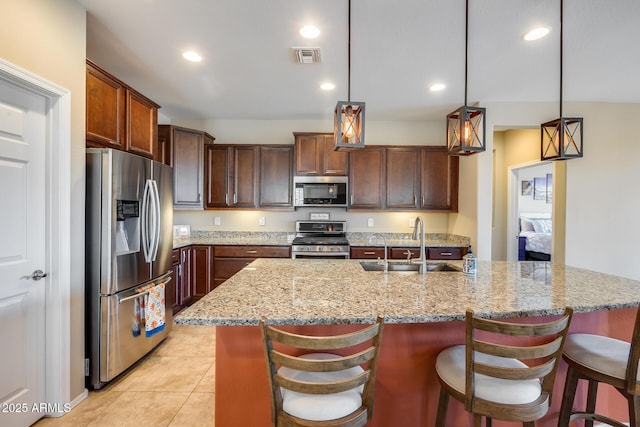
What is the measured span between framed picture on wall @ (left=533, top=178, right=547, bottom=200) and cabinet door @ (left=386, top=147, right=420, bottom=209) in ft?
16.2

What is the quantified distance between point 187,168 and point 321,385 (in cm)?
365

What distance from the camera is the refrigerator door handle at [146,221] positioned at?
243 cm

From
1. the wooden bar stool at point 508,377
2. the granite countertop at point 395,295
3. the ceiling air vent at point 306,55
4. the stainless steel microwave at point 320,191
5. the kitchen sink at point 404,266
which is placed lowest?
the wooden bar stool at point 508,377

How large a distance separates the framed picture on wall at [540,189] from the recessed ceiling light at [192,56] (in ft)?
25.9

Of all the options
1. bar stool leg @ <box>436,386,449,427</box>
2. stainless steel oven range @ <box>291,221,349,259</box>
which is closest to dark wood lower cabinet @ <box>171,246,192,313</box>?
stainless steel oven range @ <box>291,221,349,259</box>

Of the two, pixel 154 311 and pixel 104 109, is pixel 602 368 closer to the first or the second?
pixel 154 311

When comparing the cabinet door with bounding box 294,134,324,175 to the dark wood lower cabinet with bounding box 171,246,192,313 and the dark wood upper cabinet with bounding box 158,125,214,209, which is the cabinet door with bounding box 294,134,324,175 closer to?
the dark wood upper cabinet with bounding box 158,125,214,209

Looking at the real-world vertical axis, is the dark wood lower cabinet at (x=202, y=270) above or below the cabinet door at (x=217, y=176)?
below

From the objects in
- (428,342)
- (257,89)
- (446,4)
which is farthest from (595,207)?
(257,89)

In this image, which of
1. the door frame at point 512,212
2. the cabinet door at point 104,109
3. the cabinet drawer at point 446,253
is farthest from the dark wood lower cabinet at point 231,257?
the door frame at point 512,212

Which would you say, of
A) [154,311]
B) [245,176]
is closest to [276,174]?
Answer: [245,176]

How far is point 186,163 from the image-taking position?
3.92 metres

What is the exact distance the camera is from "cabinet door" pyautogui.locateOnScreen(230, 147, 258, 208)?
13.6 feet

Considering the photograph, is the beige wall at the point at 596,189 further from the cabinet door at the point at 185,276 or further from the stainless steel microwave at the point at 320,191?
the cabinet door at the point at 185,276
